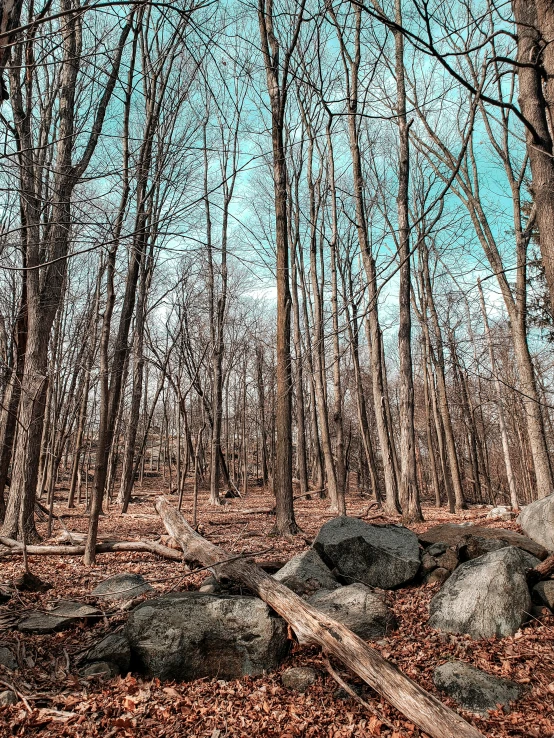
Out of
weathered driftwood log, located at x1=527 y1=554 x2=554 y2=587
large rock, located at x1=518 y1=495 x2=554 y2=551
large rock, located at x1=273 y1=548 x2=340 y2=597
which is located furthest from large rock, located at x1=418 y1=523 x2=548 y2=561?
large rock, located at x1=273 y1=548 x2=340 y2=597

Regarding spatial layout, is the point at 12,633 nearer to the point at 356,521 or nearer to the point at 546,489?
the point at 356,521

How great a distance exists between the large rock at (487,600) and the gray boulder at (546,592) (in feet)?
0.67

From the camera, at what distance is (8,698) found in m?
2.99

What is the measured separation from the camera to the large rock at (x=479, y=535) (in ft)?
18.4

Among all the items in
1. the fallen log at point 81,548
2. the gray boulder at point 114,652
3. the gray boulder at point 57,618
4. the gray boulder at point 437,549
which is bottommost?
the gray boulder at point 114,652

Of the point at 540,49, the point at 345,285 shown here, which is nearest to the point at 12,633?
the point at 540,49

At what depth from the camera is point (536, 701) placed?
3.17 metres

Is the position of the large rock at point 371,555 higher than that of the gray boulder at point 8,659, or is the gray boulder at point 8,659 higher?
the large rock at point 371,555

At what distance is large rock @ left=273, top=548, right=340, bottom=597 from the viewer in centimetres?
488

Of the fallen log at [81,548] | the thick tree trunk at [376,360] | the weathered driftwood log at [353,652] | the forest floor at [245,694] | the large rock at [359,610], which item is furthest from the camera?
the thick tree trunk at [376,360]

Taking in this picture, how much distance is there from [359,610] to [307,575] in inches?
34.7

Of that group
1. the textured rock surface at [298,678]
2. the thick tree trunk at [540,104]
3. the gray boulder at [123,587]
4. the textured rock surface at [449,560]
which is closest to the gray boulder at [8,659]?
the gray boulder at [123,587]

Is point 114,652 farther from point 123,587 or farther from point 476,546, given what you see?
point 476,546

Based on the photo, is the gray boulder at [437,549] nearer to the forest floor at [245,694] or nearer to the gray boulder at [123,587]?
the forest floor at [245,694]
